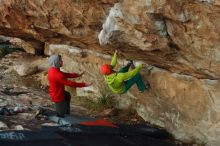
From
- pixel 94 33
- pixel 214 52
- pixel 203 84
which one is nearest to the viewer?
pixel 214 52

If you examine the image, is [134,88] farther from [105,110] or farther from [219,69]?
[219,69]

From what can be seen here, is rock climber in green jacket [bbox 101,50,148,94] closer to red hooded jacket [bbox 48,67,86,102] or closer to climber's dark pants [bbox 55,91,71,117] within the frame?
red hooded jacket [bbox 48,67,86,102]

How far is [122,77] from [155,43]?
1.67 meters

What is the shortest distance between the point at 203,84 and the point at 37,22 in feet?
15.4

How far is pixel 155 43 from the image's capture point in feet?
27.8

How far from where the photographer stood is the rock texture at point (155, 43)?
300 inches

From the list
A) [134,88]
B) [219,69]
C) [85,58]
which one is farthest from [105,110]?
[219,69]

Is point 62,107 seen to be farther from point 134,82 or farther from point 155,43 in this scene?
point 155,43

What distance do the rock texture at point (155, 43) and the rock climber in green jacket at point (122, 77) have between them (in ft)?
0.80

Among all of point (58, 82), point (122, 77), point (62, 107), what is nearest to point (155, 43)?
point (122, 77)

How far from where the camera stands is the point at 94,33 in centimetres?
1049

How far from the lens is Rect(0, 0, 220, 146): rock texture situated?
7.63 meters

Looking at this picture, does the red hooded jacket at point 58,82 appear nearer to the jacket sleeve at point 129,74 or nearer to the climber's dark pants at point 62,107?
the climber's dark pants at point 62,107

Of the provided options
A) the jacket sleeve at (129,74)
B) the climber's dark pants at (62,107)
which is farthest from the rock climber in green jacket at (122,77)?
the climber's dark pants at (62,107)
